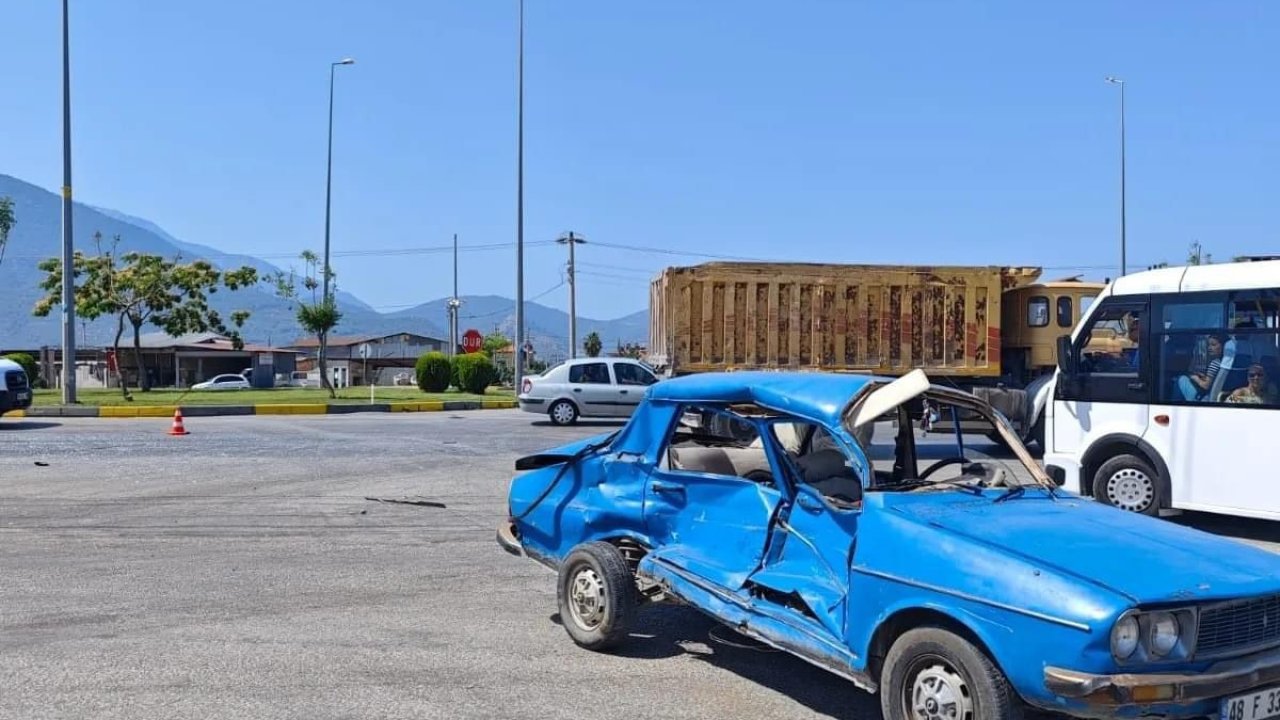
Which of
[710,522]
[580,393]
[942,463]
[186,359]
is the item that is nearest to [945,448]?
[942,463]

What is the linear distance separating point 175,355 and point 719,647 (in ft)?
231

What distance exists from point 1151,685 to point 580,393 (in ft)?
62.3

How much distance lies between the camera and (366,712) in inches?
196

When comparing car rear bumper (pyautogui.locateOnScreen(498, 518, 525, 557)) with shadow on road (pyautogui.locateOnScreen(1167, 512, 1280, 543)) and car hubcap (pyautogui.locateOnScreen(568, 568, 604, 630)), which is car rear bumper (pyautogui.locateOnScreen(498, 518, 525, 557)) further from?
shadow on road (pyautogui.locateOnScreen(1167, 512, 1280, 543))

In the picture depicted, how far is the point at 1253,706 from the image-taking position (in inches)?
157

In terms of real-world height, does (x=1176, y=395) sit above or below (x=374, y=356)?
below

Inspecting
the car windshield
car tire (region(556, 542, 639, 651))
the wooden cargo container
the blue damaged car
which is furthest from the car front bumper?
the wooden cargo container

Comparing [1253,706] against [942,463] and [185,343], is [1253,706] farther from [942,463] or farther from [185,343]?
[185,343]

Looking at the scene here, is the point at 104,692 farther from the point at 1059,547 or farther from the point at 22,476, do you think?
the point at 22,476

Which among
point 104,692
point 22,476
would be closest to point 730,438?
point 104,692

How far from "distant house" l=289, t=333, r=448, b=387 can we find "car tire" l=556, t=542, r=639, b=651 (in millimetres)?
61132

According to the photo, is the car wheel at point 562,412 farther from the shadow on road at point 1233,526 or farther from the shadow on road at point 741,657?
the shadow on road at point 741,657

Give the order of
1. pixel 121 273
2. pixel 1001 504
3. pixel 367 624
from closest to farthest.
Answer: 1. pixel 1001 504
2. pixel 367 624
3. pixel 121 273

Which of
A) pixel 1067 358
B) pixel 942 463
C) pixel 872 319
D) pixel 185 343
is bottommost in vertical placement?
pixel 942 463
